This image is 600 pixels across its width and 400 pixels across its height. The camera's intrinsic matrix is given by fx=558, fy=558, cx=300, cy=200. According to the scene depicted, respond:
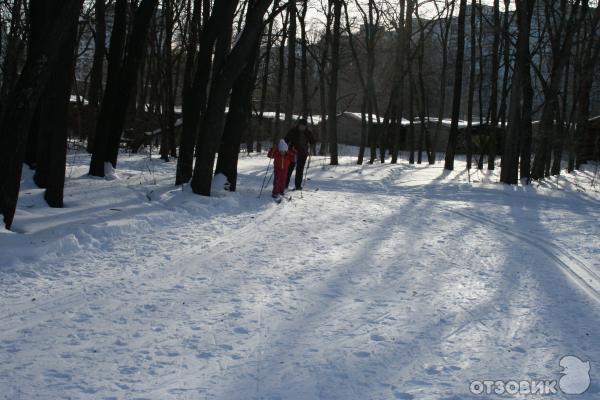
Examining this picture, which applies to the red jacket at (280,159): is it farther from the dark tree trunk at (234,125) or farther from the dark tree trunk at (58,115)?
the dark tree trunk at (58,115)

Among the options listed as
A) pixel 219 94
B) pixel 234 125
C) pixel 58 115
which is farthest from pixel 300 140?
pixel 58 115

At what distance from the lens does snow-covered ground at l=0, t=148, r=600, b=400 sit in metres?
3.52

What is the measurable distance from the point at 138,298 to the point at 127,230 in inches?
106

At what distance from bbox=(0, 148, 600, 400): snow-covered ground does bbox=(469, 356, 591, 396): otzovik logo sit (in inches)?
2.6

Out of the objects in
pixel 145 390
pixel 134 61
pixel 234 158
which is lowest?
pixel 145 390

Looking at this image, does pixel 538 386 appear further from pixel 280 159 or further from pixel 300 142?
pixel 300 142

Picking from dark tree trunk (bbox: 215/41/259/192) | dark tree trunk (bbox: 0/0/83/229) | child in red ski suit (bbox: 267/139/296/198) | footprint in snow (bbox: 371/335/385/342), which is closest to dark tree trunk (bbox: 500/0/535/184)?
child in red ski suit (bbox: 267/139/296/198)

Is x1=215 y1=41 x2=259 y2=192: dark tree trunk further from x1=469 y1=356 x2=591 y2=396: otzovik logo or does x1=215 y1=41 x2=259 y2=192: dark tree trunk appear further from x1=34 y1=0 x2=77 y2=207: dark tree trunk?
x1=469 y1=356 x2=591 y2=396: otzovik logo

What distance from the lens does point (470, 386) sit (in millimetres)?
3486

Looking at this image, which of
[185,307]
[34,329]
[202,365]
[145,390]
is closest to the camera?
[145,390]

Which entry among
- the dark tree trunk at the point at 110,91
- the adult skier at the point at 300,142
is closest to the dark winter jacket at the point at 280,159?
the adult skier at the point at 300,142

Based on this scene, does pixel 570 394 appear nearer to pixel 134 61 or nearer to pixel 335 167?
pixel 134 61

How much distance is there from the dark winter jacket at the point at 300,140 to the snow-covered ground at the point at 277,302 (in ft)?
11.4

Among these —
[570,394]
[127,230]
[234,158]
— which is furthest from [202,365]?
[234,158]
